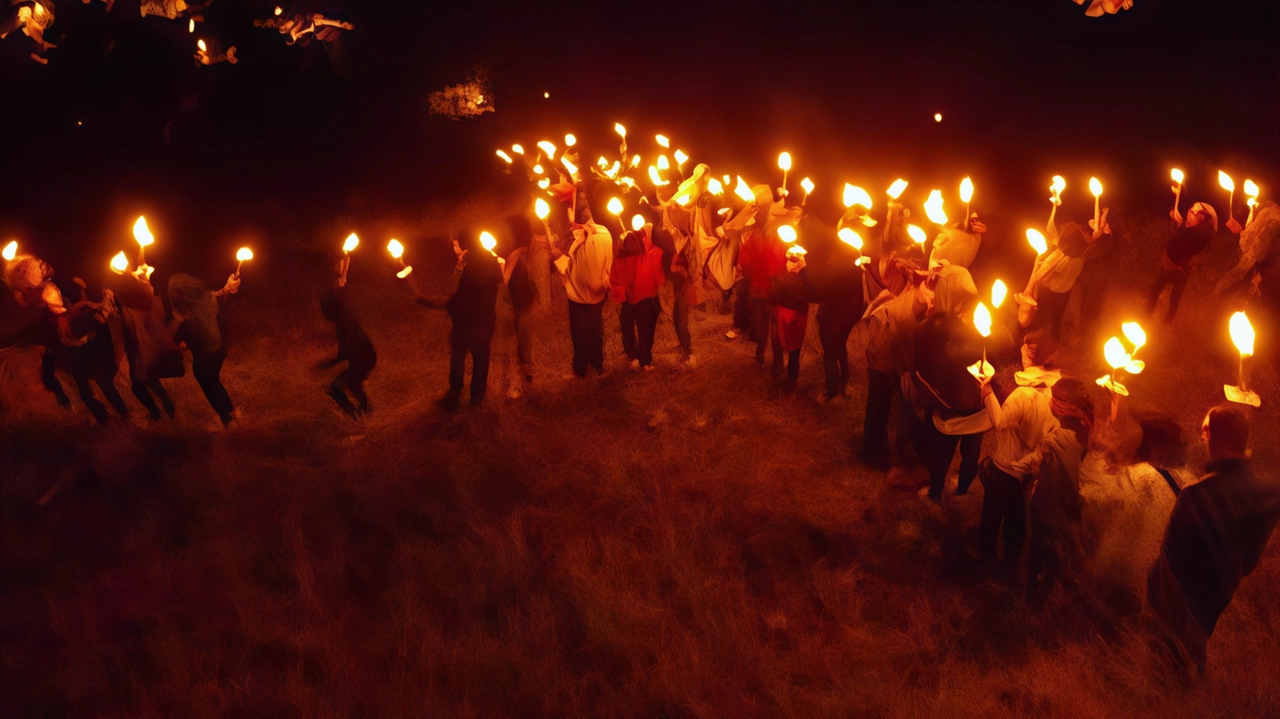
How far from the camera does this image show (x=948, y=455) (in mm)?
6137

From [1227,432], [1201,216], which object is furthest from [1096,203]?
[1227,432]

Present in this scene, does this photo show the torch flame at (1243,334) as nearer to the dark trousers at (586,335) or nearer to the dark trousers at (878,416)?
the dark trousers at (878,416)

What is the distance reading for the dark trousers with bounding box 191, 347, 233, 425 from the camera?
7693mm

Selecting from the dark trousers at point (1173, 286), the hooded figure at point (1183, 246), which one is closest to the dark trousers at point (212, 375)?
the hooded figure at point (1183, 246)

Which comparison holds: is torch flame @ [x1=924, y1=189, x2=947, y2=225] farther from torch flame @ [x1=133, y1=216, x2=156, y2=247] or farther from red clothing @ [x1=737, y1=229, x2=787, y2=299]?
torch flame @ [x1=133, y1=216, x2=156, y2=247]

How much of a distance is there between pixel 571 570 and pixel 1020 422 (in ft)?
9.98

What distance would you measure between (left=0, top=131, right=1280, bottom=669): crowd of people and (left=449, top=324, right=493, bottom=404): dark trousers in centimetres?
2

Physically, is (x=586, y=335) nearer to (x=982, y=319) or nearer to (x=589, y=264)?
(x=589, y=264)

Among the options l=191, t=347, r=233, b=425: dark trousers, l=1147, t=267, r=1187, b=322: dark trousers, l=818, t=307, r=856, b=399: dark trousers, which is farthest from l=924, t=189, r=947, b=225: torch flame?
l=191, t=347, r=233, b=425: dark trousers

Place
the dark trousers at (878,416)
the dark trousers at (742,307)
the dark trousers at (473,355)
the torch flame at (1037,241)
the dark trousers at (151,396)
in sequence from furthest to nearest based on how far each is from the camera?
the dark trousers at (742,307) < the dark trousers at (151,396) < the dark trousers at (473,355) < the torch flame at (1037,241) < the dark trousers at (878,416)

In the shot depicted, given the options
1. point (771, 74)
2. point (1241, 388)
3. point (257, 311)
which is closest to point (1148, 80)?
point (771, 74)

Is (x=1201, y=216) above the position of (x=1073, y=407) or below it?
above

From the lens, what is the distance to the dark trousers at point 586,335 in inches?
337

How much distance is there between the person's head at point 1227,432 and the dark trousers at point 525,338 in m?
5.92
